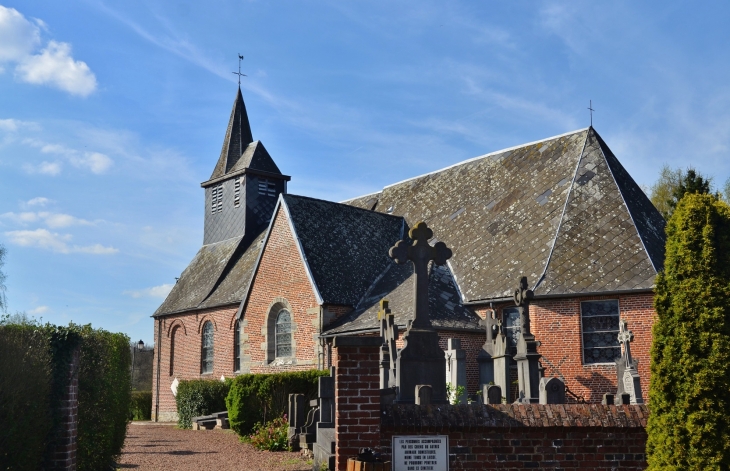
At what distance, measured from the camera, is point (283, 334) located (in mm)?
22859

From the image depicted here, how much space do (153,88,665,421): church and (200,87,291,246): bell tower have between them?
0.91ft

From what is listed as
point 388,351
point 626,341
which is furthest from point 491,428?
point 626,341

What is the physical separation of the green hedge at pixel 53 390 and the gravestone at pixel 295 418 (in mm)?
4018

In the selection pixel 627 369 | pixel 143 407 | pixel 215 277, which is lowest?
pixel 143 407

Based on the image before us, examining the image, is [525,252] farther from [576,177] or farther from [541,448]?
[541,448]

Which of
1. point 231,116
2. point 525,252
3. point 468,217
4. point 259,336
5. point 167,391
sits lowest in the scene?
point 167,391

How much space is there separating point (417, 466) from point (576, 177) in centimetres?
1642

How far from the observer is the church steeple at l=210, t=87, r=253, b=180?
33.1 m

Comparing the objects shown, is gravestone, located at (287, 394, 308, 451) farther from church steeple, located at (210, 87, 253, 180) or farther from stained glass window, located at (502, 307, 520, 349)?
church steeple, located at (210, 87, 253, 180)

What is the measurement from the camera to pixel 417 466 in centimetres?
709

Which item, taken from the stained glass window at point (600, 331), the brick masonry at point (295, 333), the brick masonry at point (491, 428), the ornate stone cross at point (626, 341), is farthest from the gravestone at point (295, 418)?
the stained glass window at point (600, 331)

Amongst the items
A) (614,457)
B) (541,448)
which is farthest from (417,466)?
(614,457)

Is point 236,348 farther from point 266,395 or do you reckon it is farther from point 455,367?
point 455,367

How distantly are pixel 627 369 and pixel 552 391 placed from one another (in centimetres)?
578
